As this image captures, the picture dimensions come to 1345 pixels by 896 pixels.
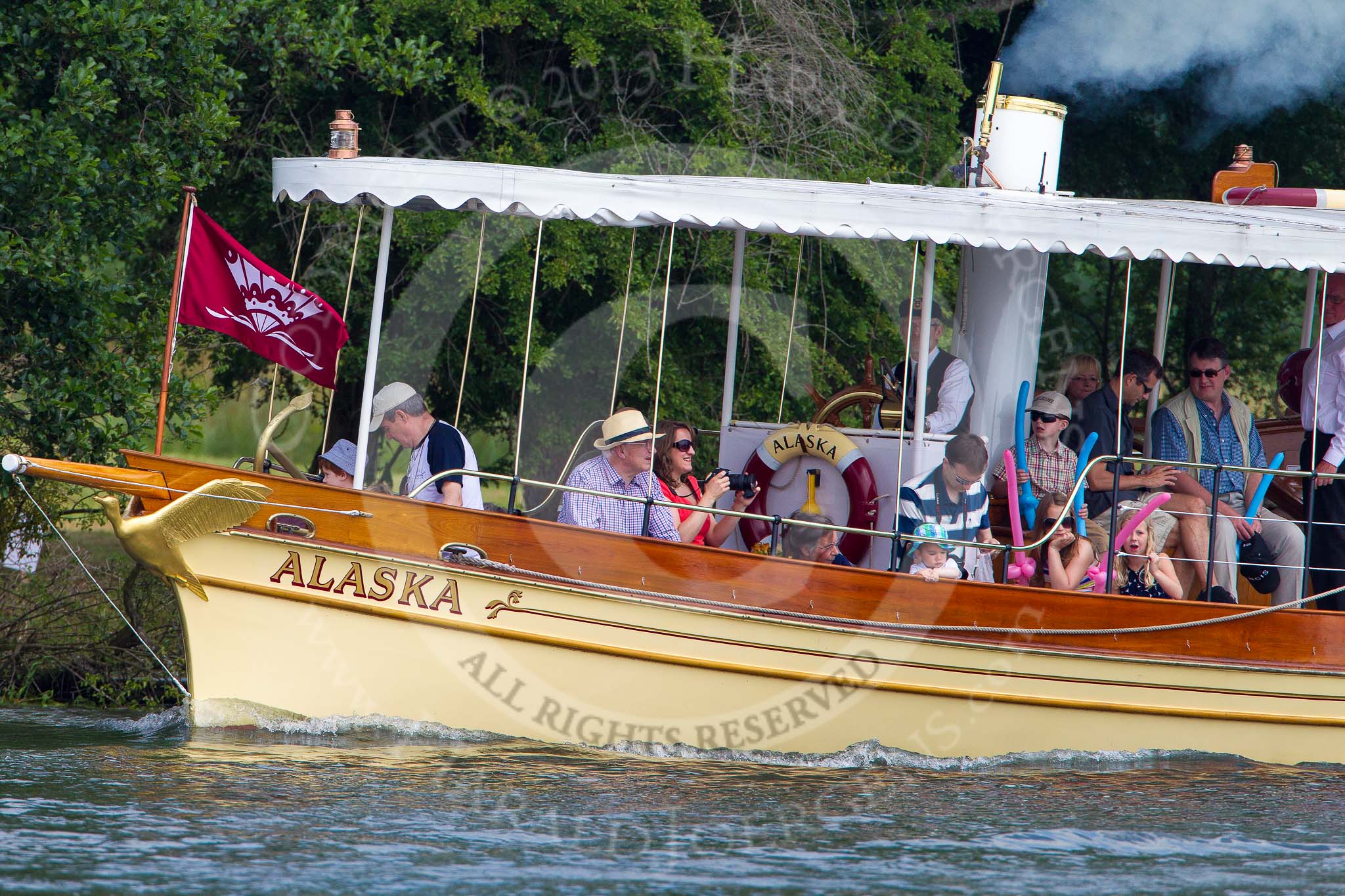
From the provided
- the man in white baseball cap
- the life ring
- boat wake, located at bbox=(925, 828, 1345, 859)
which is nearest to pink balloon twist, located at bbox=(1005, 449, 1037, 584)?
the life ring

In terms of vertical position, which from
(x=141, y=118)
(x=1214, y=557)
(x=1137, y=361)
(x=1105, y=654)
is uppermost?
(x=141, y=118)

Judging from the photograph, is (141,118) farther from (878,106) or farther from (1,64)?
(878,106)

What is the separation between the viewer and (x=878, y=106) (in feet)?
38.6

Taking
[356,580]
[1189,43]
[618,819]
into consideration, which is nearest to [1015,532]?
[618,819]

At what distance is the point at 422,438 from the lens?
752 centimetres

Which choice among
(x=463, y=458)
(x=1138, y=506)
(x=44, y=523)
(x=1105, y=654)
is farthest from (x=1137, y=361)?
(x=44, y=523)

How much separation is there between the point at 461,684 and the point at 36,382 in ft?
10.9

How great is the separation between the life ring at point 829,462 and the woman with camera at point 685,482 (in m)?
0.18

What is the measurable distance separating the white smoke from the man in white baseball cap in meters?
7.14

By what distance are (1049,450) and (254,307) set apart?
3873mm

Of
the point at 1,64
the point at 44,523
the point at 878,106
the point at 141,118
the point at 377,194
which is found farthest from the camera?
the point at 878,106

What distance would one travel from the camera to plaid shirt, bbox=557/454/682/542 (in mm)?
7312

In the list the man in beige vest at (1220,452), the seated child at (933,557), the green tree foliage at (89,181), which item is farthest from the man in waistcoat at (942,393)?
the green tree foliage at (89,181)

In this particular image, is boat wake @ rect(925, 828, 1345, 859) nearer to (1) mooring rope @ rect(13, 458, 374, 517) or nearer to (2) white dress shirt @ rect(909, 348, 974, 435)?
(2) white dress shirt @ rect(909, 348, 974, 435)
